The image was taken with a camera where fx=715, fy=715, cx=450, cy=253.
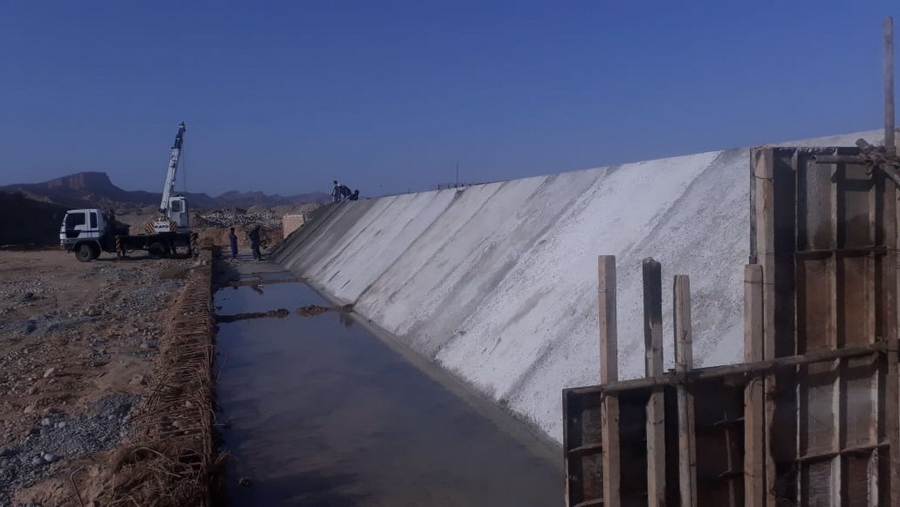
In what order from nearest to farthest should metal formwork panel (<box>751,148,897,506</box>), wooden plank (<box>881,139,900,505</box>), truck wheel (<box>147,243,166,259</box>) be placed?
metal formwork panel (<box>751,148,897,506</box>) → wooden plank (<box>881,139,900,505</box>) → truck wheel (<box>147,243,166,259</box>)

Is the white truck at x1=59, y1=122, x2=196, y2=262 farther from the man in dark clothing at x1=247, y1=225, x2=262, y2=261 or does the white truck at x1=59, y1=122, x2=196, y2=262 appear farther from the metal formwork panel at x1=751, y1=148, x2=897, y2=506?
the metal formwork panel at x1=751, y1=148, x2=897, y2=506

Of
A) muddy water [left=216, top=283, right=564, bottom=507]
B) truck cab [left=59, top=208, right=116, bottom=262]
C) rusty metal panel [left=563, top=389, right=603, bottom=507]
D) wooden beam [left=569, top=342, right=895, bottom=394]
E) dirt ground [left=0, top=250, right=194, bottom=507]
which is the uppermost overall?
truck cab [left=59, top=208, right=116, bottom=262]

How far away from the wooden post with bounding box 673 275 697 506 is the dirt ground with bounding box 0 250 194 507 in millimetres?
4486

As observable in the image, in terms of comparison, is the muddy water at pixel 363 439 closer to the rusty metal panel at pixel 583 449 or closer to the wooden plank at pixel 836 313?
the rusty metal panel at pixel 583 449

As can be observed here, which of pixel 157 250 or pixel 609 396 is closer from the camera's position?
pixel 609 396

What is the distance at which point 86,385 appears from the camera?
32.2 ft

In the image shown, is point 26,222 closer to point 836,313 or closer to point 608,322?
point 608,322

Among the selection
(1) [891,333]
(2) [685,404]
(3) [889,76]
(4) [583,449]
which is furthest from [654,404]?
(3) [889,76]

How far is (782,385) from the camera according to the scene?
467 centimetres

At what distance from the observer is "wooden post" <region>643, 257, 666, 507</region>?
14.0 feet

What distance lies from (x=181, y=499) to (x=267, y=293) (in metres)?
16.6

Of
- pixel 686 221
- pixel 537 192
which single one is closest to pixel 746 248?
pixel 686 221

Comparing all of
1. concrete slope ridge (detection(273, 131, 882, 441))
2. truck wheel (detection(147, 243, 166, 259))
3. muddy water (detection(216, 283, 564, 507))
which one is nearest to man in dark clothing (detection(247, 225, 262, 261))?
truck wheel (detection(147, 243, 166, 259))

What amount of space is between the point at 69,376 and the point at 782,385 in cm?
953
